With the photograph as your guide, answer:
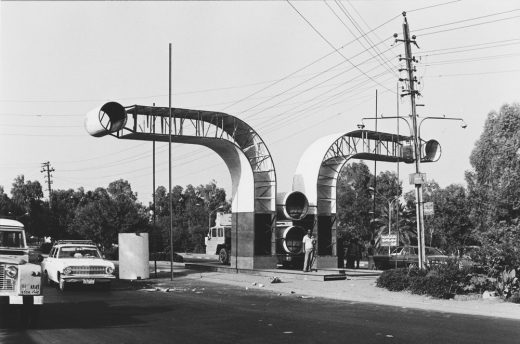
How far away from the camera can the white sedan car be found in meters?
19.1

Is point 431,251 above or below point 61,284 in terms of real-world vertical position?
above

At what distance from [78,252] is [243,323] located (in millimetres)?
10815

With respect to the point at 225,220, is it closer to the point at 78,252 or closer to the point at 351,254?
the point at 351,254

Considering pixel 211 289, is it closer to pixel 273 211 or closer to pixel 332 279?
pixel 332 279

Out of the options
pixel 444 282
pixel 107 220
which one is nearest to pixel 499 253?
pixel 444 282

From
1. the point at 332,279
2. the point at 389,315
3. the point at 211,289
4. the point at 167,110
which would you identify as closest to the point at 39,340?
the point at 389,315

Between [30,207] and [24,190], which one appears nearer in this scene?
[30,207]

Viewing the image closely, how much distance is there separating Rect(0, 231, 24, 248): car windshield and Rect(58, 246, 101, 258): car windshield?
6.69m

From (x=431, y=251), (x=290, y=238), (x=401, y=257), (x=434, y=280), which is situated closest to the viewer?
(x=434, y=280)

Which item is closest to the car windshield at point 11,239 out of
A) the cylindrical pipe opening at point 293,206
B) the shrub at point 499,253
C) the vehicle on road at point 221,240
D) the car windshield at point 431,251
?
the shrub at point 499,253

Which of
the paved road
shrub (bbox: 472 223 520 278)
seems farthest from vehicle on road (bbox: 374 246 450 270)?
the paved road

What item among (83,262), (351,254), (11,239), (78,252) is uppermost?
(11,239)

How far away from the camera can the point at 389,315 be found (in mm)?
13398

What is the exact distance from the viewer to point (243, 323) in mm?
11805
